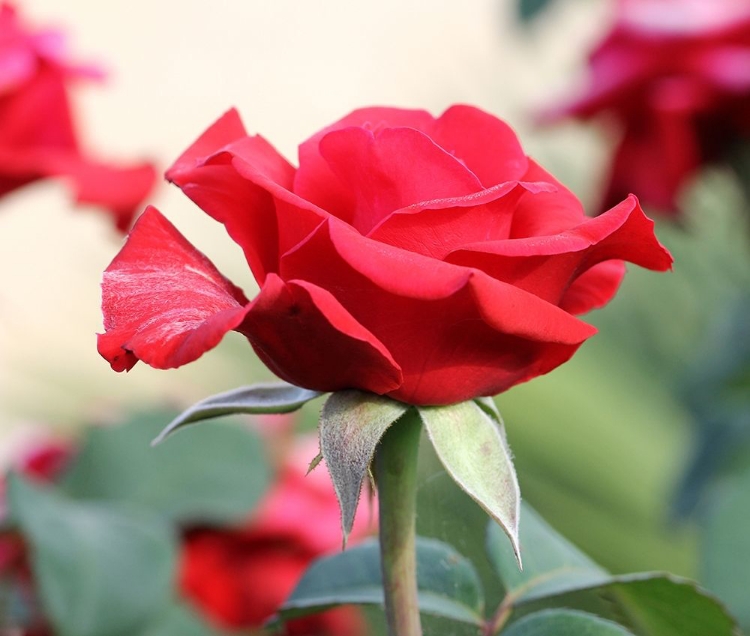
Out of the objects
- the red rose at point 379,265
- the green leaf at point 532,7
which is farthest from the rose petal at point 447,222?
the green leaf at point 532,7

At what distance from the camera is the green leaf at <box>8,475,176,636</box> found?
1.22ft

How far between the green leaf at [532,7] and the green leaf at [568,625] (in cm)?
62

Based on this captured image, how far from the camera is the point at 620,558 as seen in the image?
898mm

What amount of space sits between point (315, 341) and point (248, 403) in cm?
3

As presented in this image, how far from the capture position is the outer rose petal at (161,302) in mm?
174

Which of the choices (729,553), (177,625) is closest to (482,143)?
(729,553)

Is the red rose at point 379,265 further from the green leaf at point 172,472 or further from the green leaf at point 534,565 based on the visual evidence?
the green leaf at point 172,472

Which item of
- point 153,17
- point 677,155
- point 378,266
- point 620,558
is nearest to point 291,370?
point 378,266

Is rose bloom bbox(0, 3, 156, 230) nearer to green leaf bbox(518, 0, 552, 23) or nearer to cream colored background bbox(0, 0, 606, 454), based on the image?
cream colored background bbox(0, 0, 606, 454)

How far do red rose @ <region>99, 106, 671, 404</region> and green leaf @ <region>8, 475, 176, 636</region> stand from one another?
8.0 inches

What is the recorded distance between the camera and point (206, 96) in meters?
1.75

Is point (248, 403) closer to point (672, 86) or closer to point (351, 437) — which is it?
point (351, 437)

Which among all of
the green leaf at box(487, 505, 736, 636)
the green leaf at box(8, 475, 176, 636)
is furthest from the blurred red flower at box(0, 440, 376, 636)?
the green leaf at box(487, 505, 736, 636)

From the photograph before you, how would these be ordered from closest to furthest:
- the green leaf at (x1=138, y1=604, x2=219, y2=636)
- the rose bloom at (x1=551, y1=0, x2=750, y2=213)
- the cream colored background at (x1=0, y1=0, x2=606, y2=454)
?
the green leaf at (x1=138, y1=604, x2=219, y2=636) < the rose bloom at (x1=551, y1=0, x2=750, y2=213) < the cream colored background at (x1=0, y1=0, x2=606, y2=454)
